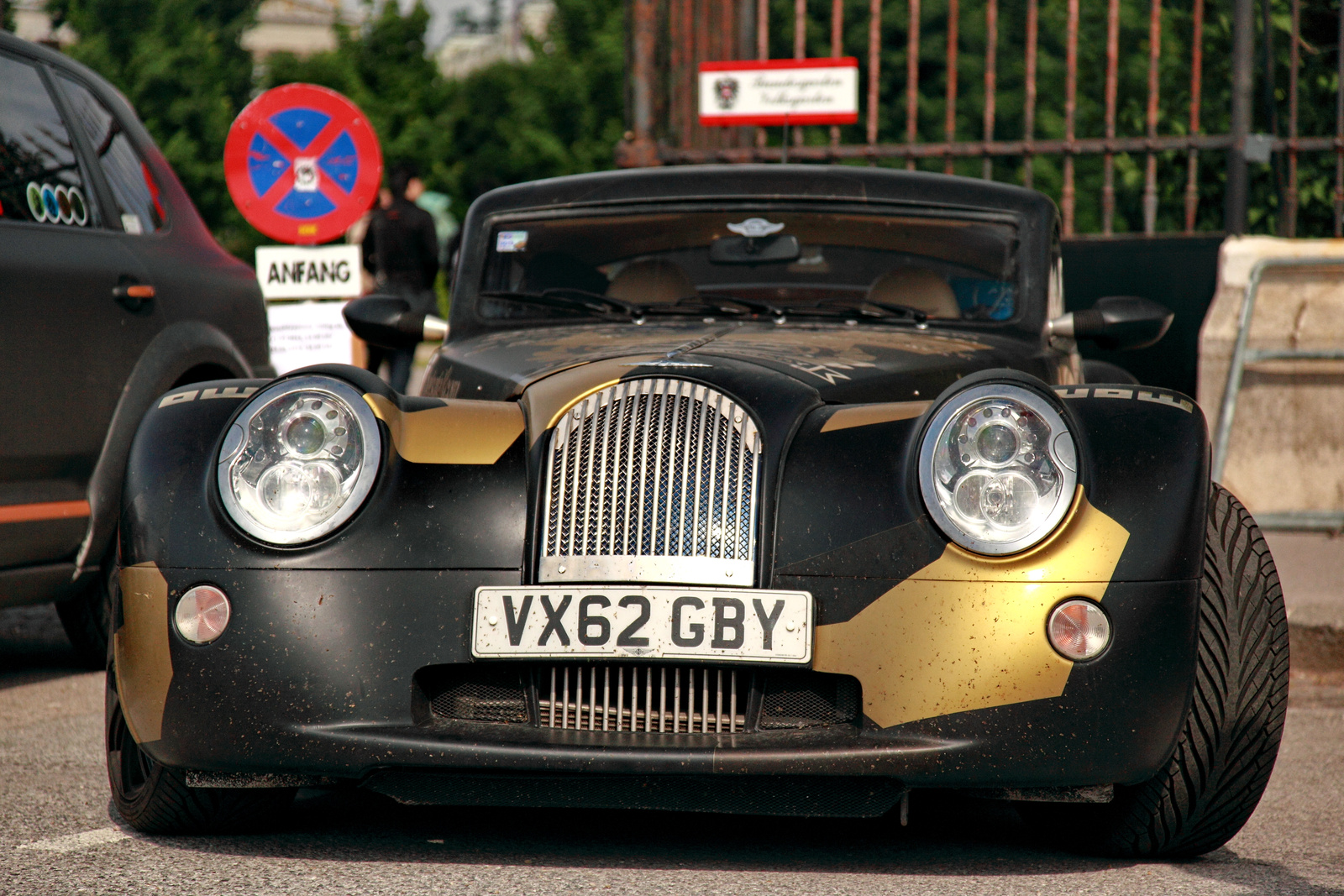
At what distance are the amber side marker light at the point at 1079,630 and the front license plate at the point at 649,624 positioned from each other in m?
0.42

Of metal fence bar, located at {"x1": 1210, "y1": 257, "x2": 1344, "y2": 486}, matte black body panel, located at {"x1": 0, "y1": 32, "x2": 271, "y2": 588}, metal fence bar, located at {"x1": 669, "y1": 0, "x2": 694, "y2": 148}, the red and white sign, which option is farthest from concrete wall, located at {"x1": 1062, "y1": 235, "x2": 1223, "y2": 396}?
matte black body panel, located at {"x1": 0, "y1": 32, "x2": 271, "y2": 588}

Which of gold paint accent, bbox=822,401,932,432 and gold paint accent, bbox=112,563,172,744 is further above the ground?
gold paint accent, bbox=822,401,932,432

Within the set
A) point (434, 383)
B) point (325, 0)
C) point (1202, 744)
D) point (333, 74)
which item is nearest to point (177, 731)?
point (434, 383)

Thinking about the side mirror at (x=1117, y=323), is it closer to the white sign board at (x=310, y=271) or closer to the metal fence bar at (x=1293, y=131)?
the white sign board at (x=310, y=271)

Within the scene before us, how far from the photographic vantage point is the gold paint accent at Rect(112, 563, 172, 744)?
326cm

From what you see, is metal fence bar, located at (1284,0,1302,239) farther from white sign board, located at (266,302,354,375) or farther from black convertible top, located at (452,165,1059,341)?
white sign board, located at (266,302,354,375)

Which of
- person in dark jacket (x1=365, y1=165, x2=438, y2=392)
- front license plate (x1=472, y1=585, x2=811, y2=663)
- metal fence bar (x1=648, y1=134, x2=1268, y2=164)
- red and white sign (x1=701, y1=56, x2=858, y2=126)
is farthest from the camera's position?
person in dark jacket (x1=365, y1=165, x2=438, y2=392)

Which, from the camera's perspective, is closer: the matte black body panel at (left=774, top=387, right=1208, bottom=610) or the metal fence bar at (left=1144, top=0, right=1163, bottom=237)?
the matte black body panel at (left=774, top=387, right=1208, bottom=610)

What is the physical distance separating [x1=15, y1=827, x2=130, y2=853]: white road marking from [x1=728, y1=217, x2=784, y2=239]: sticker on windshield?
224 centimetres

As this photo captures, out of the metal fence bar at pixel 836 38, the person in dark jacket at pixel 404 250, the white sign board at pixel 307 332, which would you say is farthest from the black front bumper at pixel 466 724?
the person in dark jacket at pixel 404 250

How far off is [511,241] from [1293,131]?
16.6 ft

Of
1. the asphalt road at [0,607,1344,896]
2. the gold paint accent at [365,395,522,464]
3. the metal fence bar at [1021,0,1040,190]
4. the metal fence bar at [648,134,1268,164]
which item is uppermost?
the metal fence bar at [1021,0,1040,190]

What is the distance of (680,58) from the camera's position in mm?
10039

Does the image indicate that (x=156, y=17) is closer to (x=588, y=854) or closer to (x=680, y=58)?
(x=680, y=58)
